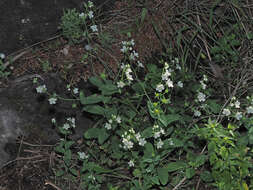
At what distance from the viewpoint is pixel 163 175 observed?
2.38 m

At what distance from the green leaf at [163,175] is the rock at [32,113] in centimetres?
84

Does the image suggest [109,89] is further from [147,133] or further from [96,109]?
[147,133]

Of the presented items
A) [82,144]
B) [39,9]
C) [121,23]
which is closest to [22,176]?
[82,144]

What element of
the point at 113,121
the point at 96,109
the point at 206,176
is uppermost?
the point at 96,109

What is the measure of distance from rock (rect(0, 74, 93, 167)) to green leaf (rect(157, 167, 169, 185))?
84 centimetres

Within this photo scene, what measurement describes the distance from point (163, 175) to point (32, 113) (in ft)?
4.34

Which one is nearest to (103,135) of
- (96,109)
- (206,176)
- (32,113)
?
(96,109)

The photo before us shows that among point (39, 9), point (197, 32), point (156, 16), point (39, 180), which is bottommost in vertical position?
point (39, 180)

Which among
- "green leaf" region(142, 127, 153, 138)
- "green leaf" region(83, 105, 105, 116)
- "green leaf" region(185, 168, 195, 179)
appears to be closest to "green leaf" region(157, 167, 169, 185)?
"green leaf" region(185, 168, 195, 179)

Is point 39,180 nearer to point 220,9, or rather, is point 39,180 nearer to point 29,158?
point 29,158

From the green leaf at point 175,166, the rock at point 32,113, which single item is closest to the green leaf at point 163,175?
the green leaf at point 175,166

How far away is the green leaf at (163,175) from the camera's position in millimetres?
2359

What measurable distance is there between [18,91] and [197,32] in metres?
1.96

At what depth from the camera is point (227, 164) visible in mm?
2102
